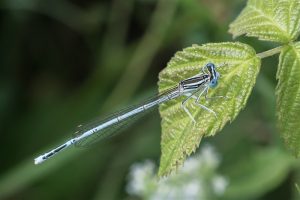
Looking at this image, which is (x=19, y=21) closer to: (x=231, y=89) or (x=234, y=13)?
(x=234, y=13)

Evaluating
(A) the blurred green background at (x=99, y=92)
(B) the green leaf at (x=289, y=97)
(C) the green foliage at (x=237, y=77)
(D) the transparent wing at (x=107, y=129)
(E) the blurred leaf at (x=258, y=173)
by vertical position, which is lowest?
(B) the green leaf at (x=289, y=97)

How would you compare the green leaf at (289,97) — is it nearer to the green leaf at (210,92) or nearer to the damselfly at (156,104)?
the green leaf at (210,92)

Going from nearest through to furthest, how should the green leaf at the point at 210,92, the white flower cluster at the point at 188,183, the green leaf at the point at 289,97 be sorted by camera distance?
the green leaf at the point at 289,97
the green leaf at the point at 210,92
the white flower cluster at the point at 188,183

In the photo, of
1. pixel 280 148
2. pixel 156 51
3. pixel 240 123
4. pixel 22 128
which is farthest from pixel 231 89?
pixel 22 128

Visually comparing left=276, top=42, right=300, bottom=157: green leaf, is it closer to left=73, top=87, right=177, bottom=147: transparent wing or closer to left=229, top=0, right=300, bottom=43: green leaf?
left=229, top=0, right=300, bottom=43: green leaf

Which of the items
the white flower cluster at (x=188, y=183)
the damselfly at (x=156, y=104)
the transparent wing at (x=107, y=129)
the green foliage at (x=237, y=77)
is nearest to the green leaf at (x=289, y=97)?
the green foliage at (x=237, y=77)

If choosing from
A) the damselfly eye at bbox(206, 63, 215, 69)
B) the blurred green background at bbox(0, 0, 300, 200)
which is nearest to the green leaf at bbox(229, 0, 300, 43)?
the damselfly eye at bbox(206, 63, 215, 69)
